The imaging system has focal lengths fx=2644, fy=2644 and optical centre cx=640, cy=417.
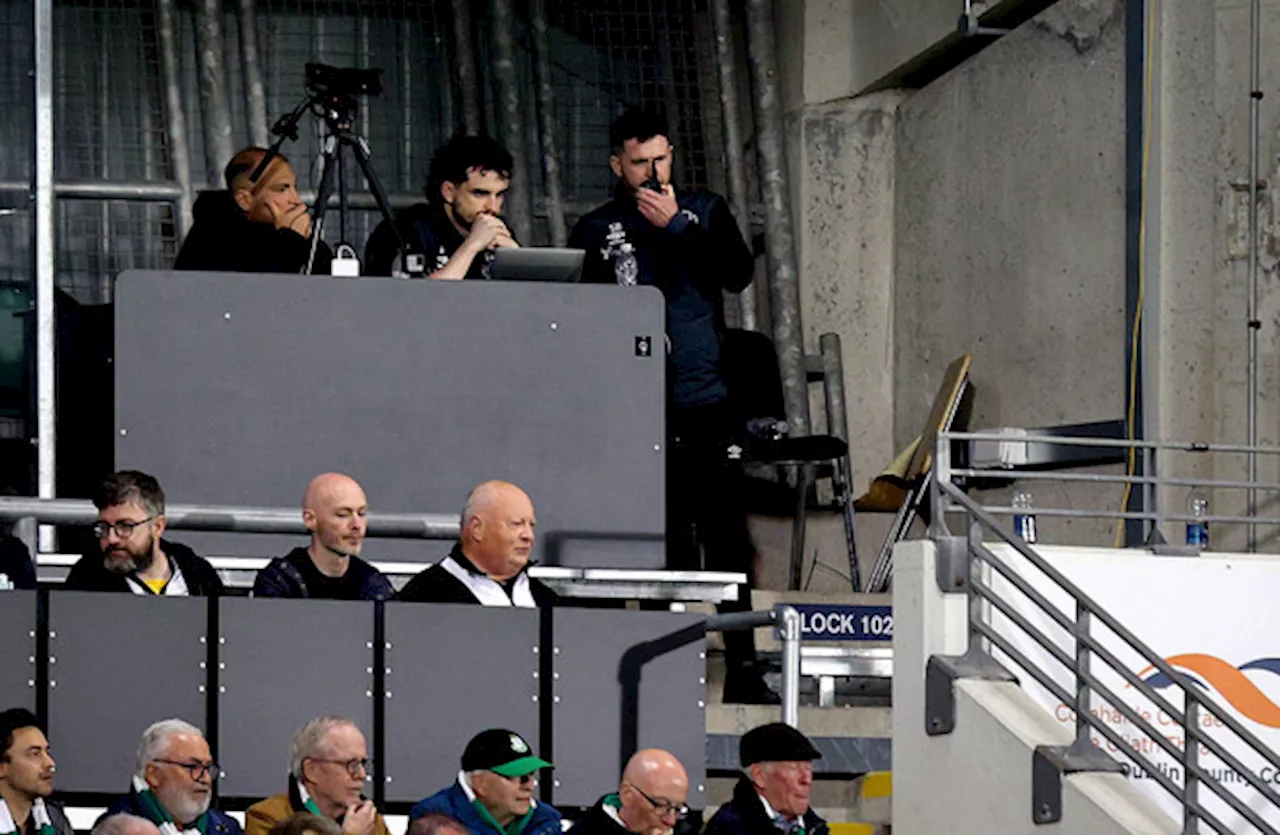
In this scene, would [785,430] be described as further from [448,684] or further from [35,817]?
[35,817]

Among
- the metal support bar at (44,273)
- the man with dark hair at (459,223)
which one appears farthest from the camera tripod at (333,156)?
the metal support bar at (44,273)

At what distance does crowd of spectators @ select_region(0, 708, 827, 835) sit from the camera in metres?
6.54

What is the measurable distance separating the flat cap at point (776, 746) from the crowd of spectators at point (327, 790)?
0.40 meters

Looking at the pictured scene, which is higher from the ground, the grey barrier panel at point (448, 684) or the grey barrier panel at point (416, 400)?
the grey barrier panel at point (416, 400)

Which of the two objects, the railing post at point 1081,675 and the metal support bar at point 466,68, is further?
the metal support bar at point 466,68

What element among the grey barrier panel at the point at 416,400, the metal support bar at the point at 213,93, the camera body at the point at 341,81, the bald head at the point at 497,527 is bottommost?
the bald head at the point at 497,527

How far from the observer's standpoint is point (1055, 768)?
8086mm

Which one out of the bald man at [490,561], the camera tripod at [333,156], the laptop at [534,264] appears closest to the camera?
the bald man at [490,561]

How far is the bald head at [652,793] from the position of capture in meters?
6.98

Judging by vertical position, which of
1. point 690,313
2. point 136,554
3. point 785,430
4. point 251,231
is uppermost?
point 251,231

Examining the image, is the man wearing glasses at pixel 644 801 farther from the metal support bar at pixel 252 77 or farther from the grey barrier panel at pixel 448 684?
the metal support bar at pixel 252 77

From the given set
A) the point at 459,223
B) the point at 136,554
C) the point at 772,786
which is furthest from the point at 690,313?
the point at 136,554

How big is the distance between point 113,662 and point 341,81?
2441 mm

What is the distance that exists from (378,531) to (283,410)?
2.60ft
